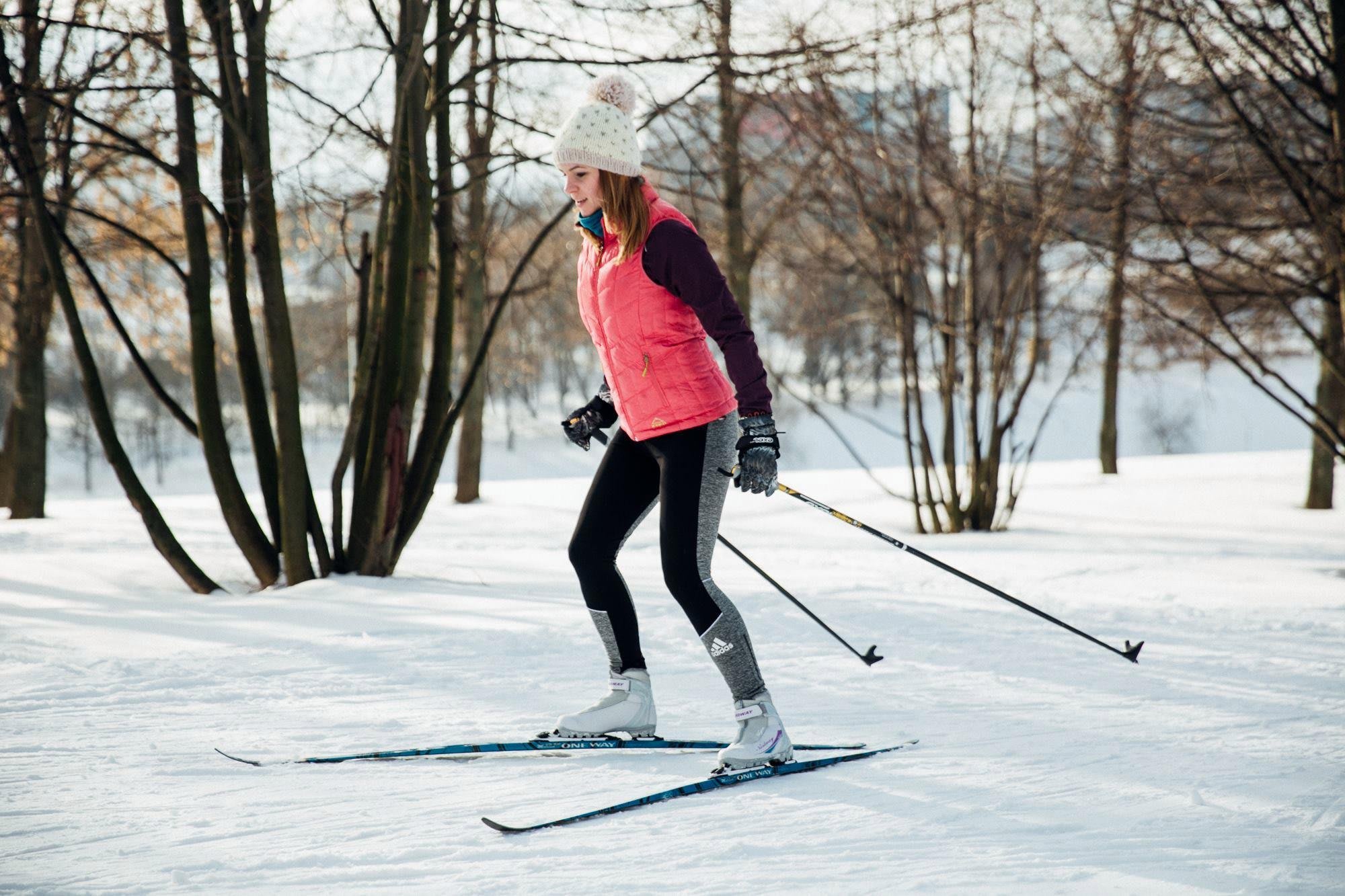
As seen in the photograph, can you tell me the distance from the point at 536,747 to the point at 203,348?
3878 mm

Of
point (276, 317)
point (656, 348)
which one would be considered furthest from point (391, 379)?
point (656, 348)

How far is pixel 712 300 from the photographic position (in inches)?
101

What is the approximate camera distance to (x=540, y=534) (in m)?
8.87

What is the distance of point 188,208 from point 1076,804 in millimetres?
5109

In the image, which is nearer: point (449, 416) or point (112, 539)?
point (449, 416)

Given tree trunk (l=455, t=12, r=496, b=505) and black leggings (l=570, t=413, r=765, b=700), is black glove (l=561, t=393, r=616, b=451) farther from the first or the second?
tree trunk (l=455, t=12, r=496, b=505)

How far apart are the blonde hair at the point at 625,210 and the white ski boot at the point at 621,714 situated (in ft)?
3.92

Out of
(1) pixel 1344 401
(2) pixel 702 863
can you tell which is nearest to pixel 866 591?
(2) pixel 702 863

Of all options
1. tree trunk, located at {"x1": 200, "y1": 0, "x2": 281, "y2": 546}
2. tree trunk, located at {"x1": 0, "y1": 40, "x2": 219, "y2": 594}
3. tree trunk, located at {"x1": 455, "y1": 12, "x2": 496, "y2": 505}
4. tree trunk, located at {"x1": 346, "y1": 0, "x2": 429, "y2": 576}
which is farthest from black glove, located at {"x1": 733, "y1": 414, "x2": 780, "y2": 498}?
tree trunk, located at {"x1": 455, "y1": 12, "x2": 496, "y2": 505}

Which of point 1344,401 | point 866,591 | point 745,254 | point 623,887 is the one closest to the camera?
point 623,887

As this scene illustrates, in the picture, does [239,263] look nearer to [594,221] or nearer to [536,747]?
[594,221]

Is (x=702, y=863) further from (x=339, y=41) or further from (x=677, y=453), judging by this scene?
(x=339, y=41)

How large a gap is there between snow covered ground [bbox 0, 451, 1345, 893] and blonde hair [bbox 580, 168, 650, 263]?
1369mm

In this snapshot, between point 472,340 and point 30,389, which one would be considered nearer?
point 30,389
